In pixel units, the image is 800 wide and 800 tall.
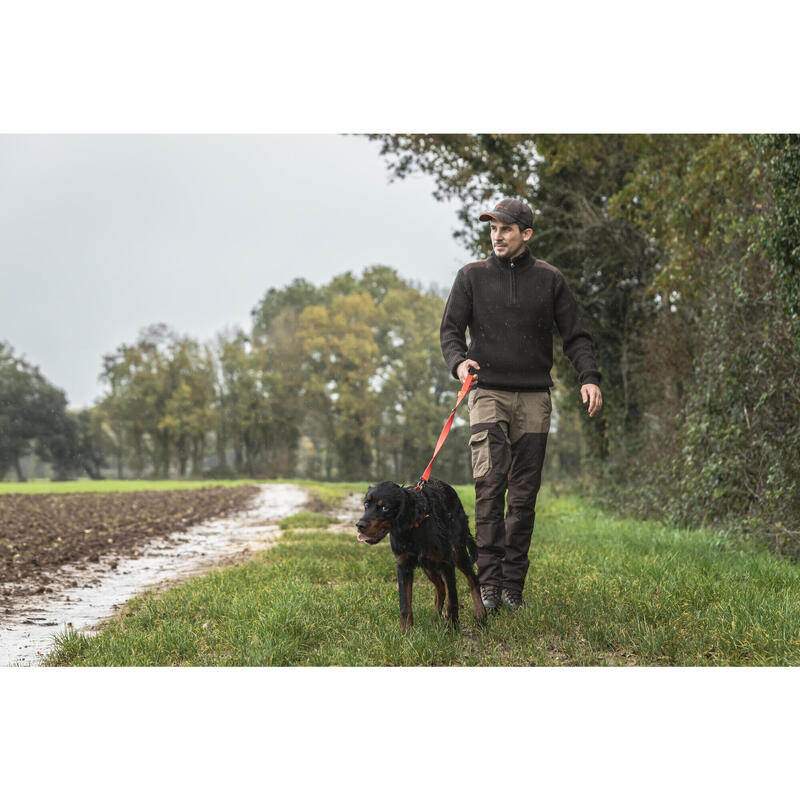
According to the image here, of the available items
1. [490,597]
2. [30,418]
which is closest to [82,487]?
[30,418]

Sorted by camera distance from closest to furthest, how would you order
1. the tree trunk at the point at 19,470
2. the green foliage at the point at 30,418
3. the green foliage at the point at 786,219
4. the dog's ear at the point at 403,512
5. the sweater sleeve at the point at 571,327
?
1. the dog's ear at the point at 403,512
2. the sweater sleeve at the point at 571,327
3. the green foliage at the point at 786,219
4. the green foliage at the point at 30,418
5. the tree trunk at the point at 19,470

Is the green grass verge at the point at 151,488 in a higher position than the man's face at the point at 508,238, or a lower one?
lower

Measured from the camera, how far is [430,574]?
3.98 meters

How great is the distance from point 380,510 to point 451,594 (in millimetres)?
640

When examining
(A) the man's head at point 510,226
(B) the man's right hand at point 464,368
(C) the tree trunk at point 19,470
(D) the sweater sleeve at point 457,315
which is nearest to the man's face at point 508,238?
(A) the man's head at point 510,226

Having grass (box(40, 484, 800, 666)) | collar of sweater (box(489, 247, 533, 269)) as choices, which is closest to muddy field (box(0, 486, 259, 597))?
grass (box(40, 484, 800, 666))

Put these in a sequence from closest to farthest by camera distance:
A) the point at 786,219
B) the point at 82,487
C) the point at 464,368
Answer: the point at 464,368, the point at 786,219, the point at 82,487

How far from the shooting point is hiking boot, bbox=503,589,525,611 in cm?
449

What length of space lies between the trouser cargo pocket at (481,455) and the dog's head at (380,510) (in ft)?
3.07

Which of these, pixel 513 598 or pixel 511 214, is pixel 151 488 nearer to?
pixel 513 598

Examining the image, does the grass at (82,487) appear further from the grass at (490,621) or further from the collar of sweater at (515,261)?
the collar of sweater at (515,261)

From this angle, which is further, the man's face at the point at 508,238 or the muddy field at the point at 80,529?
the muddy field at the point at 80,529

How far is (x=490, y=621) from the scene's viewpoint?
4059mm

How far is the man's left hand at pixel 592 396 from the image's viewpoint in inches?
172
